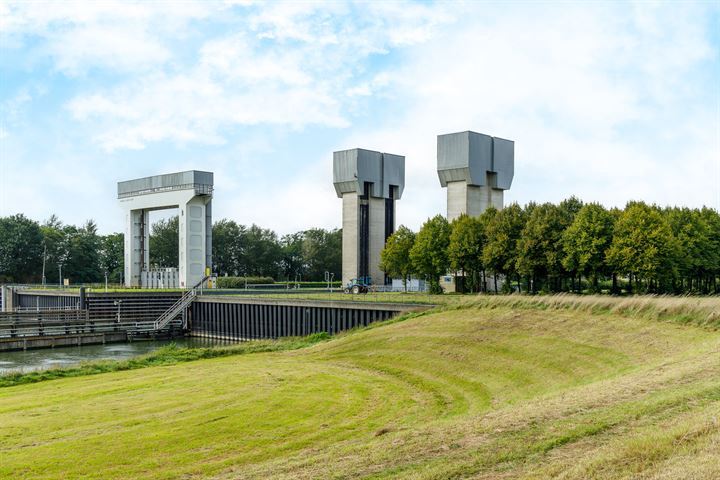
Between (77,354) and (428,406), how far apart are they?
1410 inches

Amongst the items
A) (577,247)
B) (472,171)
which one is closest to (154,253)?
(472,171)

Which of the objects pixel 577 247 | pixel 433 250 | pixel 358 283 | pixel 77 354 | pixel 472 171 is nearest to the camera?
pixel 77 354

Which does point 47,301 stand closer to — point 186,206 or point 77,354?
point 186,206

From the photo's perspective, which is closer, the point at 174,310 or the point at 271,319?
the point at 271,319

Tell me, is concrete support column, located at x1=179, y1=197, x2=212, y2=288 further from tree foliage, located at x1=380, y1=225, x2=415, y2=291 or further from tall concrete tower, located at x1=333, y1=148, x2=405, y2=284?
tree foliage, located at x1=380, y1=225, x2=415, y2=291

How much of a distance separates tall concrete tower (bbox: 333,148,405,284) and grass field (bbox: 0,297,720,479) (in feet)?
161

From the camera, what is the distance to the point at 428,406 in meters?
19.7

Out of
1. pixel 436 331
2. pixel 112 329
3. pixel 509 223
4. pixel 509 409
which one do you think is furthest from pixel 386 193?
pixel 509 409

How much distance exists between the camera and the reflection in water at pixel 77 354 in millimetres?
42403

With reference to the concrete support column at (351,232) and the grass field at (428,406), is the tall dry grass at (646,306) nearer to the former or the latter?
the grass field at (428,406)

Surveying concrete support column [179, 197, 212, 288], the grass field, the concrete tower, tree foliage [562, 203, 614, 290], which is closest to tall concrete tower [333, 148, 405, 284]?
the concrete tower

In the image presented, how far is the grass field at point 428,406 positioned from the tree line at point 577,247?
18.2 meters

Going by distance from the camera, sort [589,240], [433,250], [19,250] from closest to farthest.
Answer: [589,240], [433,250], [19,250]

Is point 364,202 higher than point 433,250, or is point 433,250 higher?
point 364,202
